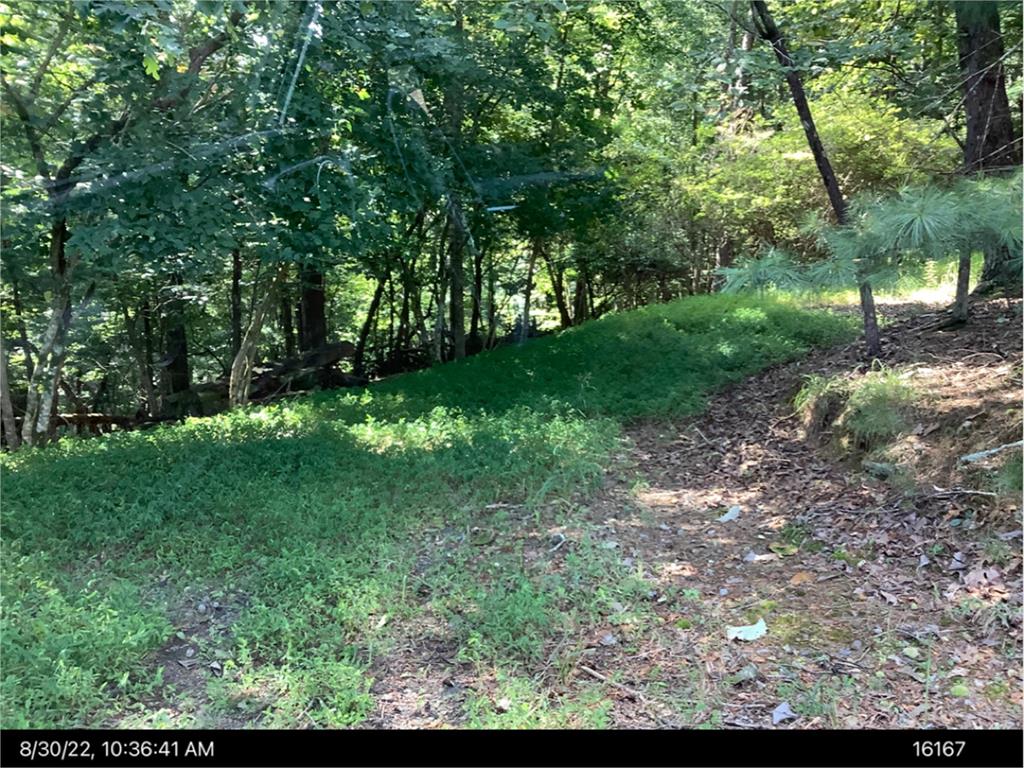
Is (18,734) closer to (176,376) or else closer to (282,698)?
(282,698)

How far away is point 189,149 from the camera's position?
427 centimetres

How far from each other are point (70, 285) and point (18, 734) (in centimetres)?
433

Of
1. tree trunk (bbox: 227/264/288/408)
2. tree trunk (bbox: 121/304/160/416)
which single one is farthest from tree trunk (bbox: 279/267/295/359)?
tree trunk (bbox: 227/264/288/408)

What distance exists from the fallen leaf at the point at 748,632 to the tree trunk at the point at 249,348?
6628 millimetres

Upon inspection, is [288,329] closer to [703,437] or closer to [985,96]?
[703,437]

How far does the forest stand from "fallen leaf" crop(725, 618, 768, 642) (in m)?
0.04

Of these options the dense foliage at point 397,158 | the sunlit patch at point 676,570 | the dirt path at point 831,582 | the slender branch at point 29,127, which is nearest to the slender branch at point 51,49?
the dense foliage at point 397,158

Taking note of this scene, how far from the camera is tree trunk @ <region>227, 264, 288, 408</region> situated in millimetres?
7801

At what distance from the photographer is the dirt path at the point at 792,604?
2227 millimetres

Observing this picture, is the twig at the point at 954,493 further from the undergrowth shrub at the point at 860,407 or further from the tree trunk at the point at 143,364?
the tree trunk at the point at 143,364

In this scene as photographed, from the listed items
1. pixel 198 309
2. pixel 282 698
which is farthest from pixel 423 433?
pixel 198 309

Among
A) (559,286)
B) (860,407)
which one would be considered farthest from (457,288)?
(860,407)

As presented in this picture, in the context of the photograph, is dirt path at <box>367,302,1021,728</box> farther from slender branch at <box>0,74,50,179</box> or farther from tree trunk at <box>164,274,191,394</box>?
tree trunk at <box>164,274,191,394</box>

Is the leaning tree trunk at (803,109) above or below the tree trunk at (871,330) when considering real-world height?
above
